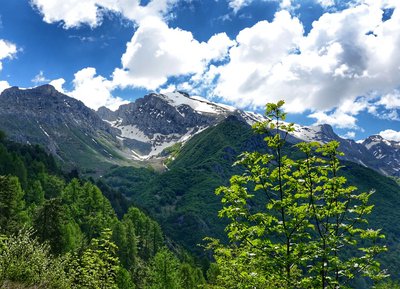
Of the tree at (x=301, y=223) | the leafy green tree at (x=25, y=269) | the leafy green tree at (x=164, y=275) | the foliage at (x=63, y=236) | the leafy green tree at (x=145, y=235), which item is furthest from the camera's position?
the leafy green tree at (x=145, y=235)

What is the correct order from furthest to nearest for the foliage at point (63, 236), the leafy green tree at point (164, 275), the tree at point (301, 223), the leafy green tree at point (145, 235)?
1. the leafy green tree at point (145, 235)
2. the leafy green tree at point (164, 275)
3. the foliage at point (63, 236)
4. the tree at point (301, 223)

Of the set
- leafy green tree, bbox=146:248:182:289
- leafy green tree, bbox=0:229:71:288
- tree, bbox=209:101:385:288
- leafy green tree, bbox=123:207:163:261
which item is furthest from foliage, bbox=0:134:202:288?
tree, bbox=209:101:385:288

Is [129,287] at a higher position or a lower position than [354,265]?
lower

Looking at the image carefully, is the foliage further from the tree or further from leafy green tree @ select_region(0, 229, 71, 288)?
the tree

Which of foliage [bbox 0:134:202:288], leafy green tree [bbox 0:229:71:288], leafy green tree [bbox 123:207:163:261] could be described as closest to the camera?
leafy green tree [bbox 0:229:71:288]

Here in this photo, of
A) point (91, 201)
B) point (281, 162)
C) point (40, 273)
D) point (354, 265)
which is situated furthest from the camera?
point (91, 201)

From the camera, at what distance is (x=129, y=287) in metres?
65.2

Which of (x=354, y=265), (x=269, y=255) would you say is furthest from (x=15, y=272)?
(x=354, y=265)

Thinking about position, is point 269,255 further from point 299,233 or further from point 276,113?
point 276,113

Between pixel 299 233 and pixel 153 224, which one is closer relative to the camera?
pixel 299 233

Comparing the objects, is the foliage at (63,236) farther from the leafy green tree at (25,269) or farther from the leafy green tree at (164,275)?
the leafy green tree at (164,275)

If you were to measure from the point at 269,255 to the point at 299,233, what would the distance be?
A: 1247 mm

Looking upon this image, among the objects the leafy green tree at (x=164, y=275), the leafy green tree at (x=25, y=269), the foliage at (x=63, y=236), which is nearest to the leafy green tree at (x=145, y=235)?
the foliage at (x=63, y=236)

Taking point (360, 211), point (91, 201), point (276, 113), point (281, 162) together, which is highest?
point (276, 113)
